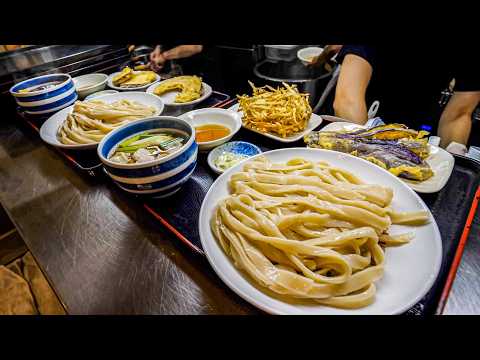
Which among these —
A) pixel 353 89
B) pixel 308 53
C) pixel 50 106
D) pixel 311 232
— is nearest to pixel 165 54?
pixel 50 106

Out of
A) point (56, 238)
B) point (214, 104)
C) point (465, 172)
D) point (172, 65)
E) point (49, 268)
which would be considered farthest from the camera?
point (172, 65)

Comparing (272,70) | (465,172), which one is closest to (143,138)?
(465,172)

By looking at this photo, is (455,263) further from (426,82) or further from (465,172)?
(426,82)

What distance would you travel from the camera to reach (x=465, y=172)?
1.66 metres

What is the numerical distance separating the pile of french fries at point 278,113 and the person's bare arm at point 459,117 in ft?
6.06

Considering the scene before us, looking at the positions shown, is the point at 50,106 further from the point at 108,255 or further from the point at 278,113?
the point at 278,113

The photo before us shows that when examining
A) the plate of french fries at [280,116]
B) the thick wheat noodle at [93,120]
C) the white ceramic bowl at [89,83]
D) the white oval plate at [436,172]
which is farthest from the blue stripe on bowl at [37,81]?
the white oval plate at [436,172]

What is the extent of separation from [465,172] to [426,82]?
219 centimetres

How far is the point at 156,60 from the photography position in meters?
3.65

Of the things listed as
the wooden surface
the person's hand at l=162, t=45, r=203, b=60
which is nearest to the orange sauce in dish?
the wooden surface

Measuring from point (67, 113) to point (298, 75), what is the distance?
3.30 meters

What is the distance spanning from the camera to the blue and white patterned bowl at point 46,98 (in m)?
2.36
